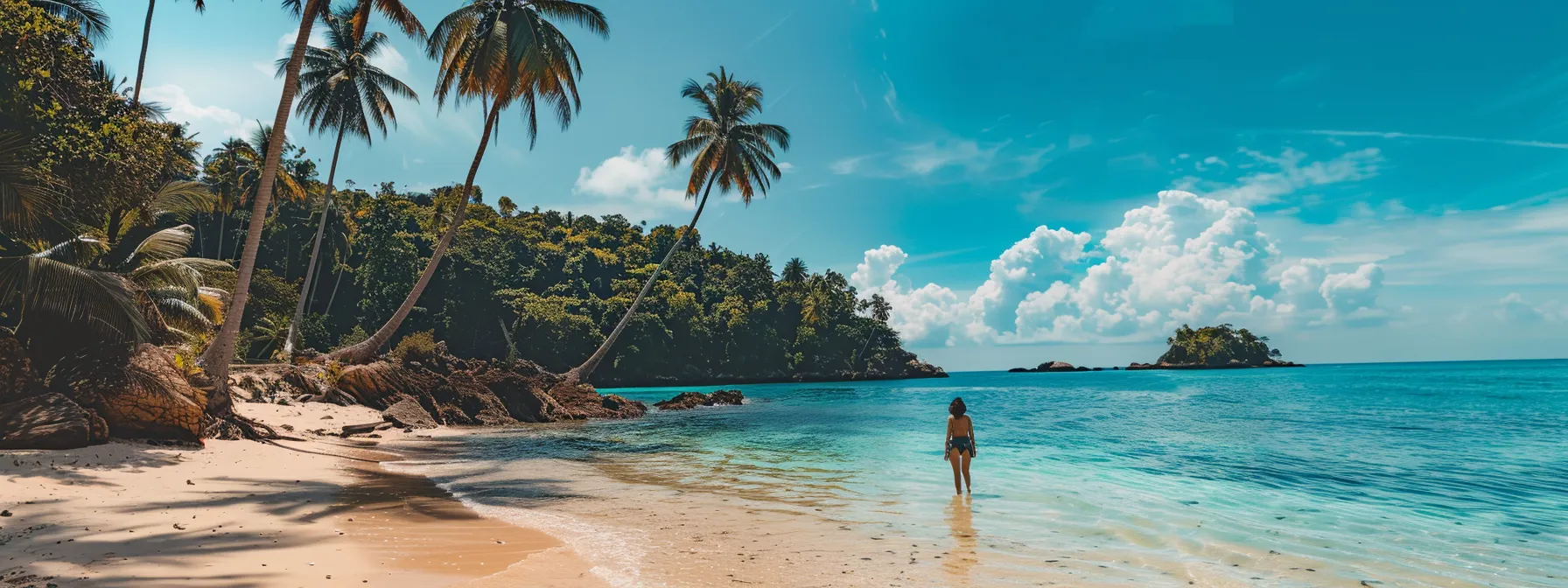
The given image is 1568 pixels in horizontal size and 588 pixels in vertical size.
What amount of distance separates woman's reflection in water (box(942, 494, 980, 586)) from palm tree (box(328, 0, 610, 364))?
1813cm

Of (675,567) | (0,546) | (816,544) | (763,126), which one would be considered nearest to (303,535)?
(0,546)

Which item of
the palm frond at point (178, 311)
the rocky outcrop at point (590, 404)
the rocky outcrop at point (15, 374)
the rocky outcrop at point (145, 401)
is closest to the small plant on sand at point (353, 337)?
the rocky outcrop at point (590, 404)

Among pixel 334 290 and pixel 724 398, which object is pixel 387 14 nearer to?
pixel 724 398

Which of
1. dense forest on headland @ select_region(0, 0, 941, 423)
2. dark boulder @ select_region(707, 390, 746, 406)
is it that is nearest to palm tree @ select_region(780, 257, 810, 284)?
dense forest on headland @ select_region(0, 0, 941, 423)

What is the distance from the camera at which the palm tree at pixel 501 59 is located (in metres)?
21.4

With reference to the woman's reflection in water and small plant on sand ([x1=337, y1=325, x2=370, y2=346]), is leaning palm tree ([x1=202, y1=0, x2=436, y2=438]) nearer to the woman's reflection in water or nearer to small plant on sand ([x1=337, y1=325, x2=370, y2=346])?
the woman's reflection in water

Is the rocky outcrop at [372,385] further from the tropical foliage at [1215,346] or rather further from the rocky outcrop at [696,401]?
the tropical foliage at [1215,346]

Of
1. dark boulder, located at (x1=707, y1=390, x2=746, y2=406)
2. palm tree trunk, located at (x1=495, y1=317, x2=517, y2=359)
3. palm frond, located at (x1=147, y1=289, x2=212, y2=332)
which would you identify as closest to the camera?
palm frond, located at (x1=147, y1=289, x2=212, y2=332)

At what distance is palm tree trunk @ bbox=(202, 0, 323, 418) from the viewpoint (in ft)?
44.2

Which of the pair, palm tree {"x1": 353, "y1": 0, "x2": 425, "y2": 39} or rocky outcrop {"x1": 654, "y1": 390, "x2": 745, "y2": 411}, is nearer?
palm tree {"x1": 353, "y1": 0, "x2": 425, "y2": 39}

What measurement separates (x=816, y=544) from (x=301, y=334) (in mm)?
47820

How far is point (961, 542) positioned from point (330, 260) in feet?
200

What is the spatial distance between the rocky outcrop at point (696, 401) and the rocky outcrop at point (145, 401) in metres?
23.7

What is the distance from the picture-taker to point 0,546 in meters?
5.39
